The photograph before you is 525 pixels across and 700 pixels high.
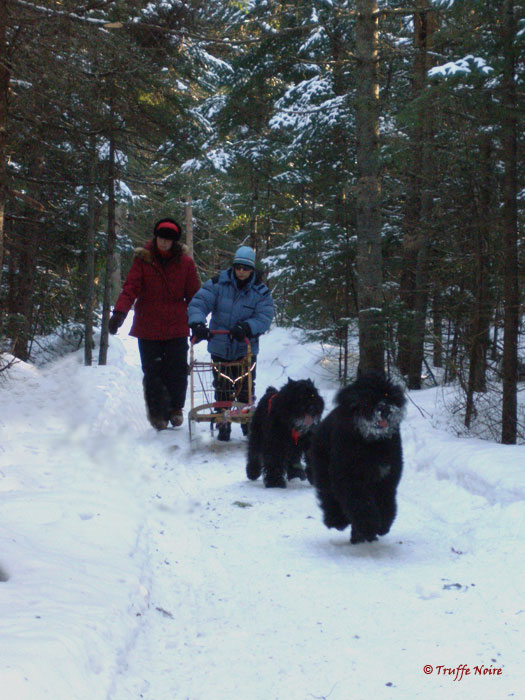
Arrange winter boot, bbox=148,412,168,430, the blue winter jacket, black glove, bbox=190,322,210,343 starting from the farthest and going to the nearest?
winter boot, bbox=148,412,168,430
the blue winter jacket
black glove, bbox=190,322,210,343

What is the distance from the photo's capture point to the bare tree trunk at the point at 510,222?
7001 mm

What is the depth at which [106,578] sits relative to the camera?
3.92 metres

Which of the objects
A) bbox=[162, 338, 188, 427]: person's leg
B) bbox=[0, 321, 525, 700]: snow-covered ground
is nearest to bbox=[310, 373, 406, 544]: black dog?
bbox=[0, 321, 525, 700]: snow-covered ground

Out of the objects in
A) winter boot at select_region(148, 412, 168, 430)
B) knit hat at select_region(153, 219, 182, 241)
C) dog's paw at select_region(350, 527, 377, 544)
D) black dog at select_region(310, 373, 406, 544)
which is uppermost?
knit hat at select_region(153, 219, 182, 241)

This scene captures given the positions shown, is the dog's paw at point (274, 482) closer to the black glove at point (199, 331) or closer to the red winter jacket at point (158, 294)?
the black glove at point (199, 331)

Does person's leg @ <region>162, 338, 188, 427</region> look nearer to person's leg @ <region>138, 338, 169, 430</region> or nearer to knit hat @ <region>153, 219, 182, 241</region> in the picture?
person's leg @ <region>138, 338, 169, 430</region>

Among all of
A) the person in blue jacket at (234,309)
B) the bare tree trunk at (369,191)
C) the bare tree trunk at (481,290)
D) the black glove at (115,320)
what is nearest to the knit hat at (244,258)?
the person in blue jacket at (234,309)

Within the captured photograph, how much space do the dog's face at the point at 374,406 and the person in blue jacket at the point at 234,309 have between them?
12.2 feet

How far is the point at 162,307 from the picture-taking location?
8.67 meters

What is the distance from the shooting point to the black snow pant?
8.69 meters

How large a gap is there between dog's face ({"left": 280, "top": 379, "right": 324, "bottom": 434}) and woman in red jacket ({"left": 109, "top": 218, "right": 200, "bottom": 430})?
233cm

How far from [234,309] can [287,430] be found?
99.0 inches

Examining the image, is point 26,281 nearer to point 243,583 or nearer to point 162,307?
point 162,307

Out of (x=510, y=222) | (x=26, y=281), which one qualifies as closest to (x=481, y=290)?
(x=510, y=222)
